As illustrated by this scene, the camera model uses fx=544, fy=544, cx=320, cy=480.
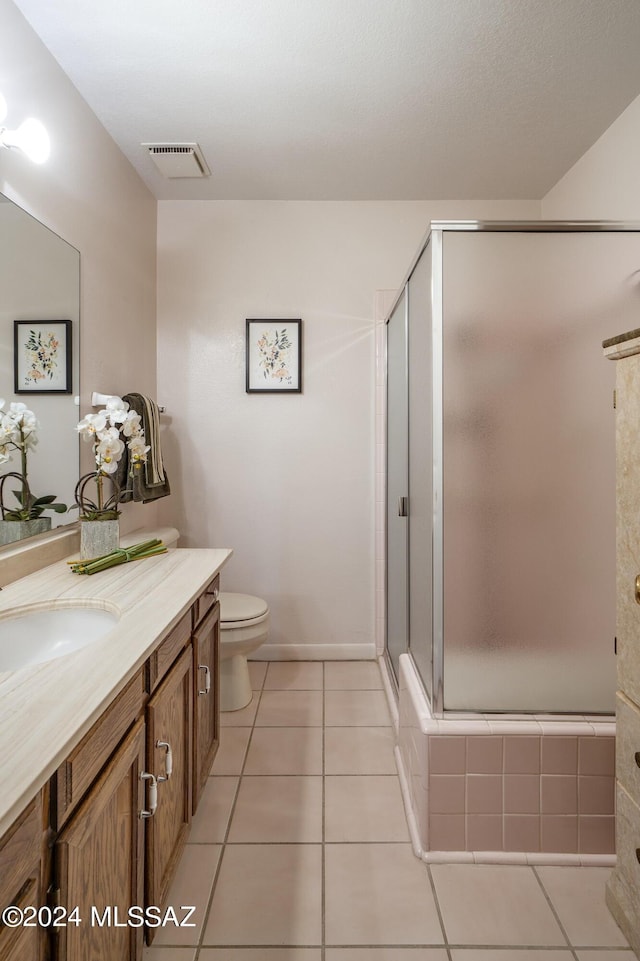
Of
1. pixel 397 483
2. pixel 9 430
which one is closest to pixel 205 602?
pixel 9 430

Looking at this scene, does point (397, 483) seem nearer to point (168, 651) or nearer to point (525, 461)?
point (525, 461)

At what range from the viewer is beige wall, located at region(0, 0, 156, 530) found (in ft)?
5.33

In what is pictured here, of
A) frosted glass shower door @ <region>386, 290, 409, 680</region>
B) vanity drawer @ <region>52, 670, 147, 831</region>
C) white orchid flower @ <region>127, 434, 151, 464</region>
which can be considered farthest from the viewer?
frosted glass shower door @ <region>386, 290, 409, 680</region>

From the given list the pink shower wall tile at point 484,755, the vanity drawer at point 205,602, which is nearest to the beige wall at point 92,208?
the vanity drawer at point 205,602

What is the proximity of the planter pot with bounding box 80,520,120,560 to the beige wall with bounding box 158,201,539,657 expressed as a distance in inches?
46.3

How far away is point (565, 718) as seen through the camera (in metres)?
1.56

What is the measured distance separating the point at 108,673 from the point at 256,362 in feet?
7.28

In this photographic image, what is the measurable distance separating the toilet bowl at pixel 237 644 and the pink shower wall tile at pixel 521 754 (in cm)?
119

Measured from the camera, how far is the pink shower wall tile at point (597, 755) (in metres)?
1.52

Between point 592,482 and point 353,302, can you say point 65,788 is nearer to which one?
point 592,482

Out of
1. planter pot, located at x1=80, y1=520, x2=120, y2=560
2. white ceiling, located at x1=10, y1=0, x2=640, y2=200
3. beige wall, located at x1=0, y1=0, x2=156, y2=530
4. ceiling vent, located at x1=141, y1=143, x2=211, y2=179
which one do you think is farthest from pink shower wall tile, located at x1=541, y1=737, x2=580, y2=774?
ceiling vent, located at x1=141, y1=143, x2=211, y2=179

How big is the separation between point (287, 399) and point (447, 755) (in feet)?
6.40

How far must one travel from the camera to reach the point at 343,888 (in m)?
1.47

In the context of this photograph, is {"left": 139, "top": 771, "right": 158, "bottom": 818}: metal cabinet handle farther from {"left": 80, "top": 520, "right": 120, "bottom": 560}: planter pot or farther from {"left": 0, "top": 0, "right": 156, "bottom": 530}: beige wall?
{"left": 0, "top": 0, "right": 156, "bottom": 530}: beige wall
